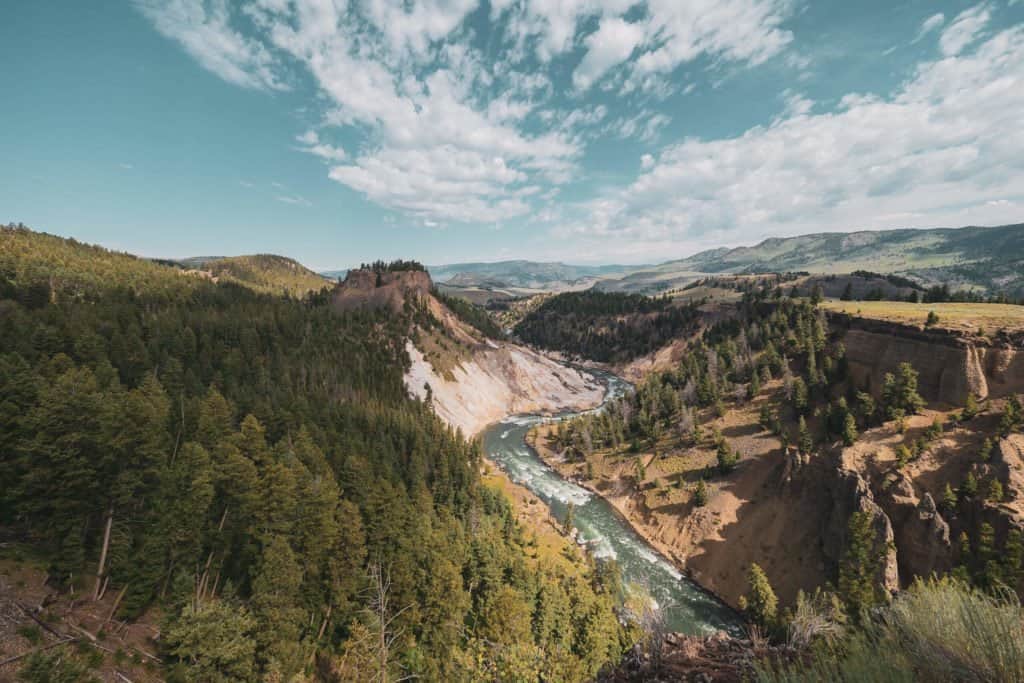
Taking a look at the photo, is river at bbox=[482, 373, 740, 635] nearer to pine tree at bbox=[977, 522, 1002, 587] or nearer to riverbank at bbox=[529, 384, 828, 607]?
riverbank at bbox=[529, 384, 828, 607]

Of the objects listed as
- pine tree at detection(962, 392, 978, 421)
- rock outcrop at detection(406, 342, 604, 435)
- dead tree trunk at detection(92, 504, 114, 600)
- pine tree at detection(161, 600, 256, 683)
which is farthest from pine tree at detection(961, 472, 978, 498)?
rock outcrop at detection(406, 342, 604, 435)

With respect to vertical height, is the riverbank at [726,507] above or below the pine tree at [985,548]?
below

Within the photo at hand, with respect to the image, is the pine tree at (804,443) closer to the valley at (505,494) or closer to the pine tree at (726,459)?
the valley at (505,494)

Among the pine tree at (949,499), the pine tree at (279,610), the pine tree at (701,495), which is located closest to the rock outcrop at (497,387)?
the pine tree at (701,495)

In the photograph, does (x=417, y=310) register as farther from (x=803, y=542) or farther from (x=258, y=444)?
(x=803, y=542)

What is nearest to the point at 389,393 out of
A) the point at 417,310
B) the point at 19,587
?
the point at 417,310

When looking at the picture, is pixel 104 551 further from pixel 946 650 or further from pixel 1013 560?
pixel 1013 560
